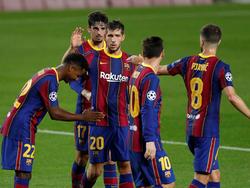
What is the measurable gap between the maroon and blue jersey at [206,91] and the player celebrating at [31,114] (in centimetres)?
133

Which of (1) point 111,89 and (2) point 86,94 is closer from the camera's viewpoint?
(1) point 111,89

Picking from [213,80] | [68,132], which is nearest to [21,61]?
[68,132]

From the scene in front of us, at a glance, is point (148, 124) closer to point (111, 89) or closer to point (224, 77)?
point (224, 77)

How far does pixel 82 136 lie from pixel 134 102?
2005mm

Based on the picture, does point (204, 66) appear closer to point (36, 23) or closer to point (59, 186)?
point (59, 186)

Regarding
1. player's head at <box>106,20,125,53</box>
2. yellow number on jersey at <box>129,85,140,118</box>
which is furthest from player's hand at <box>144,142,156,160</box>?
player's head at <box>106,20,125,53</box>

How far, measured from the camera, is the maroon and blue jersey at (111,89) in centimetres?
1349

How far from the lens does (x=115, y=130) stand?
13.5 metres

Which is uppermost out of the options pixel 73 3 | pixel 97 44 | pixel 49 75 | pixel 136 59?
pixel 73 3

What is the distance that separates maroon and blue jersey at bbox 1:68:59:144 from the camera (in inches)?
487

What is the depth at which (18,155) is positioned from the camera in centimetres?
1250

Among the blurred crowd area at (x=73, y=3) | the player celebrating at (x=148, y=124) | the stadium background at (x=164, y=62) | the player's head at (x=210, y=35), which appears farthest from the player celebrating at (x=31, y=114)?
the blurred crowd area at (x=73, y=3)

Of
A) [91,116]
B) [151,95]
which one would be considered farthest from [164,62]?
[151,95]

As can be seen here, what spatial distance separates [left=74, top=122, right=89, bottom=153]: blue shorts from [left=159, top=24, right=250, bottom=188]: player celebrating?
63.6 inches
